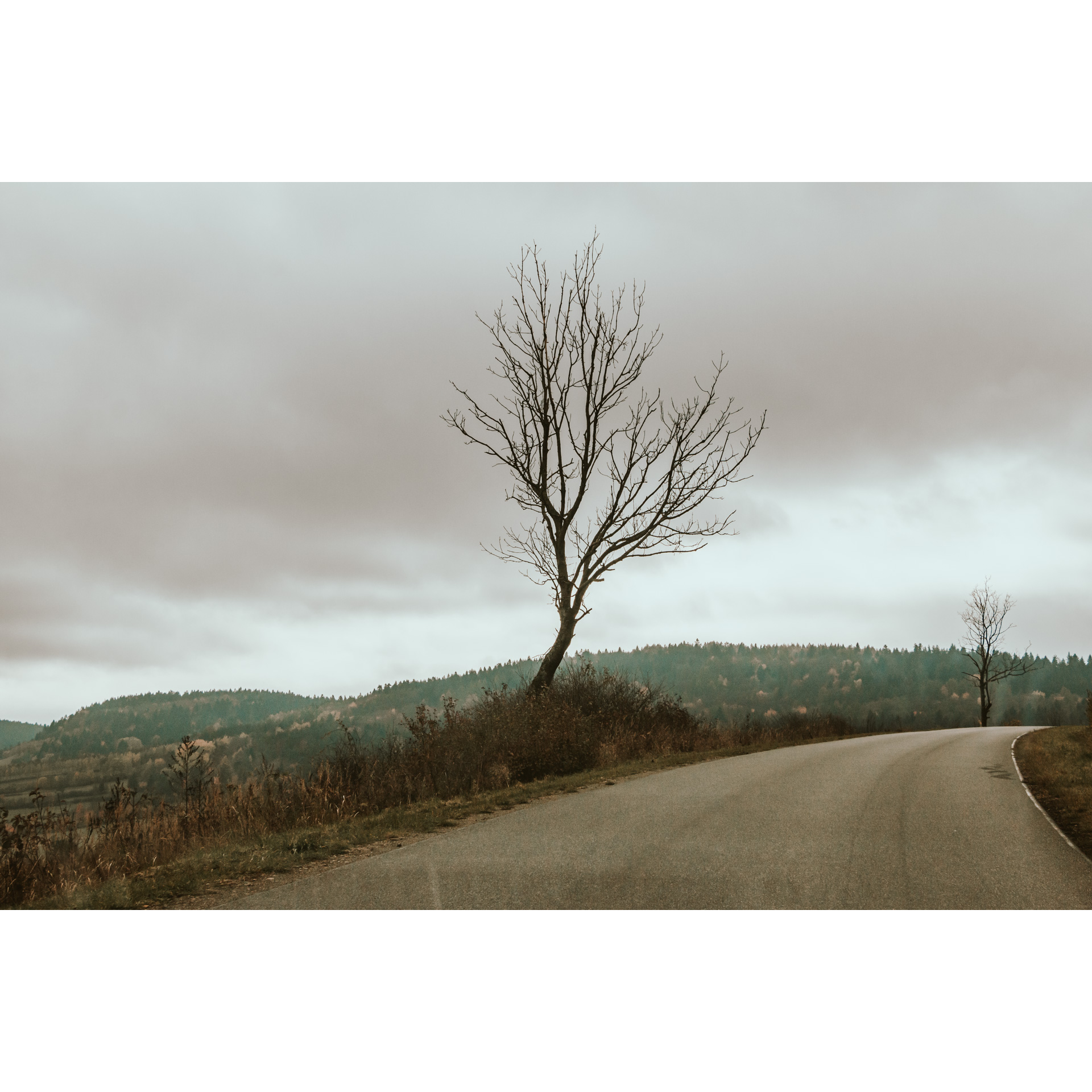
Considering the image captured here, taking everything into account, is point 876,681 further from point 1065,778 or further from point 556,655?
point 1065,778

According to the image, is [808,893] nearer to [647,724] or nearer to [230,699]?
[647,724]

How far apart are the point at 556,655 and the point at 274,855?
11738 millimetres

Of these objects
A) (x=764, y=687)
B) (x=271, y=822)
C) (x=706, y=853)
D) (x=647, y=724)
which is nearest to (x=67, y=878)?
(x=271, y=822)

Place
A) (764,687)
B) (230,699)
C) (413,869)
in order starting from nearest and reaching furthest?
(413,869) < (230,699) < (764,687)

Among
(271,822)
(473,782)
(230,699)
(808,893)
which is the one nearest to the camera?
(808,893)

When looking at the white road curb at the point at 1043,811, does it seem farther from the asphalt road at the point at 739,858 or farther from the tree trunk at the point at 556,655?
the tree trunk at the point at 556,655

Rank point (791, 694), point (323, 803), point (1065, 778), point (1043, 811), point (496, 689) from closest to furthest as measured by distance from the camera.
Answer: point (1043, 811) < point (323, 803) < point (1065, 778) < point (496, 689) < point (791, 694)

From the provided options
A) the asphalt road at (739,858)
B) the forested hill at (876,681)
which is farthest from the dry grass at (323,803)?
the forested hill at (876,681)

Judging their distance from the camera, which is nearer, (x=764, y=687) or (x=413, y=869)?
(x=413, y=869)

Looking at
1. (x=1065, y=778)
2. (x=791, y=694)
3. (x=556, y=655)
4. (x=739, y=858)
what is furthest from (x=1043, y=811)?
(x=791, y=694)

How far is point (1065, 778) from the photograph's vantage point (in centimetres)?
1006

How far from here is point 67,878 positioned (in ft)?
21.0

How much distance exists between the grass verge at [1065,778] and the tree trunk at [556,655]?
9310mm

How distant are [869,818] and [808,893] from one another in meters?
2.78
